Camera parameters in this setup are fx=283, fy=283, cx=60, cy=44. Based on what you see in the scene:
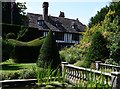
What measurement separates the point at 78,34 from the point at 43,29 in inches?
347

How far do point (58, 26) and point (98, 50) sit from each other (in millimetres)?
28745

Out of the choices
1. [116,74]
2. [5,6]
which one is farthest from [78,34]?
[116,74]

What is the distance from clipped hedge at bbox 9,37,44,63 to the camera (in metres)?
24.2

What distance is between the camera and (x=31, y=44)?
83.6 feet

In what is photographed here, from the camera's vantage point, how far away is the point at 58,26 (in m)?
46.5

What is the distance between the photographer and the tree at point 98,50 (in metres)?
17.8

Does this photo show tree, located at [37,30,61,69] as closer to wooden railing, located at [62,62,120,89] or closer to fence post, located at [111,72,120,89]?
wooden railing, located at [62,62,120,89]

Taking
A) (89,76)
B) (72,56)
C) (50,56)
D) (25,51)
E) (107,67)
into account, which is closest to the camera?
(89,76)

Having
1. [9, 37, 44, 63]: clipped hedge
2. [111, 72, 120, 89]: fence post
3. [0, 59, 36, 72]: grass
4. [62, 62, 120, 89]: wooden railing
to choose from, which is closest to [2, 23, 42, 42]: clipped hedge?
[9, 37, 44, 63]: clipped hedge

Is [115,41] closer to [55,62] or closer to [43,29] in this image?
[55,62]

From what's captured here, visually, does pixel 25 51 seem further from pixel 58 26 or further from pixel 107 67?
pixel 58 26

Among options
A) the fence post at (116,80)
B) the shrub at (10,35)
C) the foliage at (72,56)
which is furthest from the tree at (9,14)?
the fence post at (116,80)

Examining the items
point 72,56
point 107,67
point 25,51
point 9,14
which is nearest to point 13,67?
point 25,51

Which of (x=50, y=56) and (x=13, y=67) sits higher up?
(x=50, y=56)
